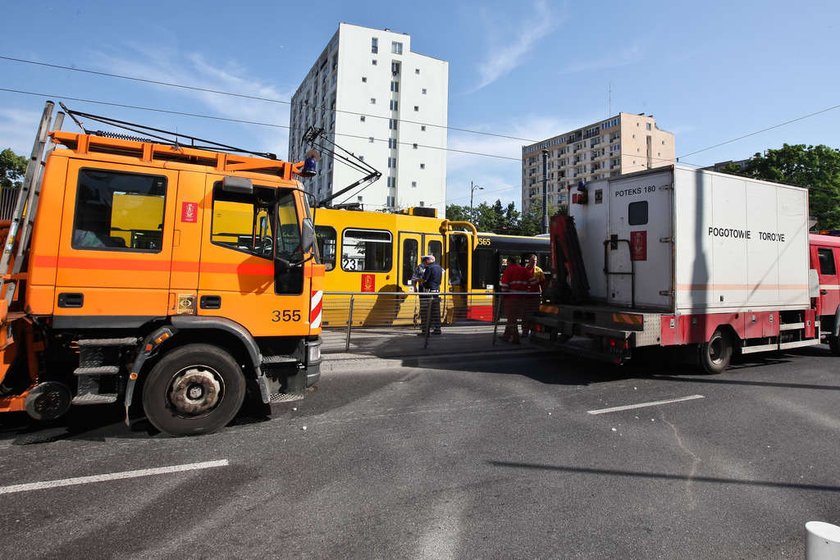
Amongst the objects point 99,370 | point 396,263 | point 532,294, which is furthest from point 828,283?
point 99,370

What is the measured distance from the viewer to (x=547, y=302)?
9.18 metres

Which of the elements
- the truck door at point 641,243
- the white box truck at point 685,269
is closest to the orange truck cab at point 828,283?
the white box truck at point 685,269

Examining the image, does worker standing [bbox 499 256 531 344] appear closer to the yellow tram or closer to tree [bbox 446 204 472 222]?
the yellow tram

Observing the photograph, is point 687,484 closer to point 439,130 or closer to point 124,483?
point 124,483

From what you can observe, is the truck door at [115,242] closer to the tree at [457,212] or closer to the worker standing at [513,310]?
the worker standing at [513,310]

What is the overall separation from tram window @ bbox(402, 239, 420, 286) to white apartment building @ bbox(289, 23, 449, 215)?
4789 cm

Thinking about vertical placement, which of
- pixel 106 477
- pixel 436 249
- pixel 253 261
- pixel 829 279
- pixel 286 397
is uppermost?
pixel 436 249

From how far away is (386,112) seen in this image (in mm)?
63656

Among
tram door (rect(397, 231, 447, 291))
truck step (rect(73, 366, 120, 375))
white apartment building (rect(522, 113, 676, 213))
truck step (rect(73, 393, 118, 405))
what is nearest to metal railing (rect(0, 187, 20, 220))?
truck step (rect(73, 366, 120, 375))

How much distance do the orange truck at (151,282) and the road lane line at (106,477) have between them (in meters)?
0.71

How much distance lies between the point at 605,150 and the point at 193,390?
95.5 m

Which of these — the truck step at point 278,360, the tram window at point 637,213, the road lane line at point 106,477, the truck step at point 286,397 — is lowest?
the road lane line at point 106,477

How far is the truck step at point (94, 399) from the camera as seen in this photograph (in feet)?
14.1

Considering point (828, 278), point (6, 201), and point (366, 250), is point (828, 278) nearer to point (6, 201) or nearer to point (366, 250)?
point (366, 250)
